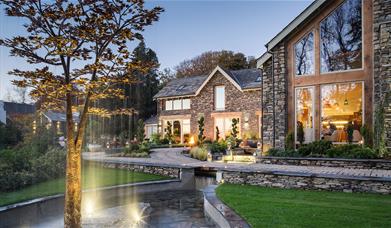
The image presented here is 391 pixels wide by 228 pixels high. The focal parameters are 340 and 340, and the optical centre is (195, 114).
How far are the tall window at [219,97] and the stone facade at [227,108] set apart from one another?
0.34 metres

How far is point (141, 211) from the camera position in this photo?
9414mm

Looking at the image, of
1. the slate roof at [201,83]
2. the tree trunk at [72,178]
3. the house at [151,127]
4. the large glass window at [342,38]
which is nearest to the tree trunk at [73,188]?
the tree trunk at [72,178]

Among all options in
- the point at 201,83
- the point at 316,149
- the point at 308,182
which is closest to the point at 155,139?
the point at 201,83

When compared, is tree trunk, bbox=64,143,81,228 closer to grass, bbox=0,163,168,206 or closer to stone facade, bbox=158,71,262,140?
grass, bbox=0,163,168,206

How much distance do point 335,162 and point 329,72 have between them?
423cm

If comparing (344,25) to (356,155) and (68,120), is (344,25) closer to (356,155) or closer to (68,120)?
(356,155)

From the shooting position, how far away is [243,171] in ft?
36.5

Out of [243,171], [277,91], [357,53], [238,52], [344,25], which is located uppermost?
[238,52]

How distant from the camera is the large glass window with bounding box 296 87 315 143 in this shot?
1515 cm

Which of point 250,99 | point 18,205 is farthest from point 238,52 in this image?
point 18,205

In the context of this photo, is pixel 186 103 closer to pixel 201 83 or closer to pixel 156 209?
pixel 201 83

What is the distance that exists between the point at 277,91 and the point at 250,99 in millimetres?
10777

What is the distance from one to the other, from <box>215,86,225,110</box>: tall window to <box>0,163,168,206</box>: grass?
14.0 metres

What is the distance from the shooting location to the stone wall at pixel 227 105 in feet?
86.2
